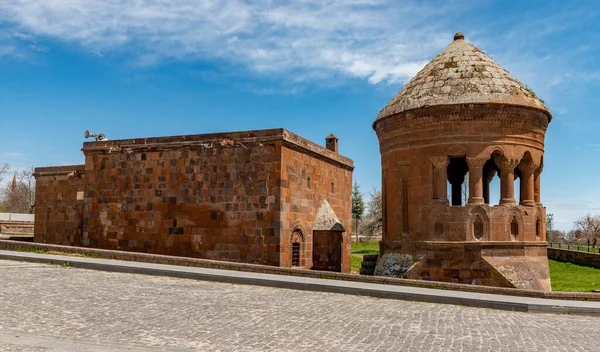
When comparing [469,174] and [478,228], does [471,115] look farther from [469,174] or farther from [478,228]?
[478,228]

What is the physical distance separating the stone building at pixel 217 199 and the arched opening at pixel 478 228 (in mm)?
6165

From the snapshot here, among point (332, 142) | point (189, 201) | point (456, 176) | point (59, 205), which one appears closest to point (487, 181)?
point (456, 176)

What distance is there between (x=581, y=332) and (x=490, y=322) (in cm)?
129

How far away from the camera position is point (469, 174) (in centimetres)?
1332

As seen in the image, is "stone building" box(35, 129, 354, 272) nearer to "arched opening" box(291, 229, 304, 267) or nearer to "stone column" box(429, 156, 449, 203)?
"arched opening" box(291, 229, 304, 267)

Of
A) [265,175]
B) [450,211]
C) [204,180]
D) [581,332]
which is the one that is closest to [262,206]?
[265,175]

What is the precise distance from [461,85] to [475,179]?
2.32 m

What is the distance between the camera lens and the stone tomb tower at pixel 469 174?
12992mm

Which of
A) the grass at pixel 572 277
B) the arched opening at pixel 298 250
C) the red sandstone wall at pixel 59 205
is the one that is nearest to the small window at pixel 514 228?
the grass at pixel 572 277

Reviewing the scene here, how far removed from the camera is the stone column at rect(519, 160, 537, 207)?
13828mm

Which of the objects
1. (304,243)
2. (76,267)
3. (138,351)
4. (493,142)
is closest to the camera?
(138,351)

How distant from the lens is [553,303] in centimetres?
1025

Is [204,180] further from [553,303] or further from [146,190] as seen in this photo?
[553,303]

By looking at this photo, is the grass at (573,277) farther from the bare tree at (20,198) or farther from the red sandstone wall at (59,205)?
the bare tree at (20,198)
